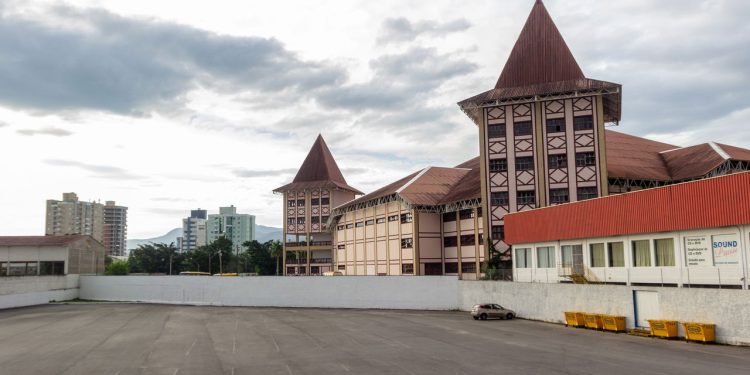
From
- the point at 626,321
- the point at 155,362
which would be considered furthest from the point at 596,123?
the point at 155,362

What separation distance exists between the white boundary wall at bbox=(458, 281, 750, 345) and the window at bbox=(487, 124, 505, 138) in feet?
54.5

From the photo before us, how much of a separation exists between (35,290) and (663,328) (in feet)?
220

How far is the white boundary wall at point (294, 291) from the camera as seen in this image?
173 feet

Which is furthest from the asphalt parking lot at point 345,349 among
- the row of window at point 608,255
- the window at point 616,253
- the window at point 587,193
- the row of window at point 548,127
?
the row of window at point 548,127

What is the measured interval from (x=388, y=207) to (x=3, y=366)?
54223 millimetres

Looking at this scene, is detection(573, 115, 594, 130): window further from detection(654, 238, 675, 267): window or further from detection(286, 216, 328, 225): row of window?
detection(286, 216, 328, 225): row of window

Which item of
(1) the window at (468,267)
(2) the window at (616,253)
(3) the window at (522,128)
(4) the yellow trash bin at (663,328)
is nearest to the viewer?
(4) the yellow trash bin at (663,328)

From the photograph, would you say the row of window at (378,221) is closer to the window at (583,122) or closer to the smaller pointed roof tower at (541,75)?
the smaller pointed roof tower at (541,75)

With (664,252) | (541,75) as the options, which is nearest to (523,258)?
(664,252)

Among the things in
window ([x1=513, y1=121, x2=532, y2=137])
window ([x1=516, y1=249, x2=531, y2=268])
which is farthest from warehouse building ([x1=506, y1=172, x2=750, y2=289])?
window ([x1=513, y1=121, x2=532, y2=137])

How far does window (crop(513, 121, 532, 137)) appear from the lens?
57938mm

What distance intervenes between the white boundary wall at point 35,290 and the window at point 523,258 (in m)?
52.8

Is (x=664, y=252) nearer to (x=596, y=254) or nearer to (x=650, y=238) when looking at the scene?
(x=650, y=238)

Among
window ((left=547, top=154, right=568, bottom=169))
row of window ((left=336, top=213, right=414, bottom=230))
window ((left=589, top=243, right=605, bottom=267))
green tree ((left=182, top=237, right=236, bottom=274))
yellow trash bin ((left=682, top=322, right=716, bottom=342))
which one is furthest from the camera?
green tree ((left=182, top=237, right=236, bottom=274))
